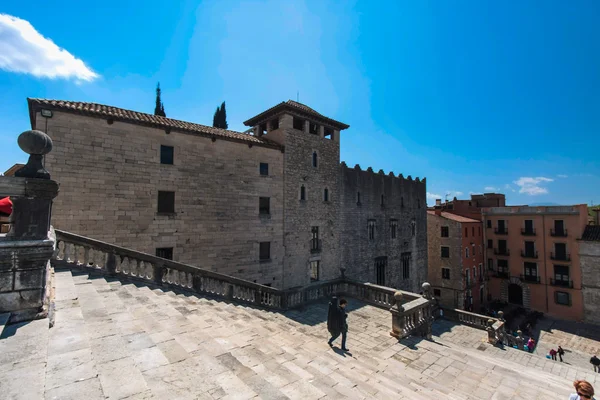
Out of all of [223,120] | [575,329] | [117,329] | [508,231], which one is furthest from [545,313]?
[223,120]

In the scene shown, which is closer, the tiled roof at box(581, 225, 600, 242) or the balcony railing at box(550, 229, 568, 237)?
the tiled roof at box(581, 225, 600, 242)

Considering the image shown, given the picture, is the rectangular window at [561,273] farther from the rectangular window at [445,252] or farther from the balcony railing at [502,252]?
the rectangular window at [445,252]

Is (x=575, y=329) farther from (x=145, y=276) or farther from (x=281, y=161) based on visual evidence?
(x=145, y=276)

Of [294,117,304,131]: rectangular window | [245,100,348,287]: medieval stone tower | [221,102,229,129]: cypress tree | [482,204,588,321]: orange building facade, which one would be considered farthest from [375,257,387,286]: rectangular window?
[221,102,229,129]: cypress tree

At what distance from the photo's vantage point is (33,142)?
4414 mm

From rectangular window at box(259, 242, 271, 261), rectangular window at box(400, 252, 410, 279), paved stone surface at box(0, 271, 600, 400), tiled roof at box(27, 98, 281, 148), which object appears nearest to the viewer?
paved stone surface at box(0, 271, 600, 400)

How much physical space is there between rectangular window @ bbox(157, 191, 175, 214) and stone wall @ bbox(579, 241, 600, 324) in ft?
130

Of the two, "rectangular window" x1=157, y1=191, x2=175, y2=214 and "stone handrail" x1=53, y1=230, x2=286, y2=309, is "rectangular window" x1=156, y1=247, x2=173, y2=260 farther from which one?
"stone handrail" x1=53, y1=230, x2=286, y2=309

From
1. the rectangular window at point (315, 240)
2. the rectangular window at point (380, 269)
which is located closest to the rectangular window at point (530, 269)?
the rectangular window at point (380, 269)

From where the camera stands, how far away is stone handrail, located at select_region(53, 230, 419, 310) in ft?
27.2

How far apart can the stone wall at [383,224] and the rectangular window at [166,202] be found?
1255cm

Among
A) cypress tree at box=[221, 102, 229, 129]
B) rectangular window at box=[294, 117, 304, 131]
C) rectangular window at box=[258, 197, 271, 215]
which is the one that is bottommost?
rectangular window at box=[258, 197, 271, 215]

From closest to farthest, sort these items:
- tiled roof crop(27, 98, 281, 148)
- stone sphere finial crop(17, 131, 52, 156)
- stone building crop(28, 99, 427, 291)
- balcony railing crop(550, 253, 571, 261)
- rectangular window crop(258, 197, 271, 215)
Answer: stone sphere finial crop(17, 131, 52, 156) < tiled roof crop(27, 98, 281, 148) < stone building crop(28, 99, 427, 291) < rectangular window crop(258, 197, 271, 215) < balcony railing crop(550, 253, 571, 261)

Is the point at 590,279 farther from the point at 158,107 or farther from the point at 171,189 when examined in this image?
the point at 158,107
